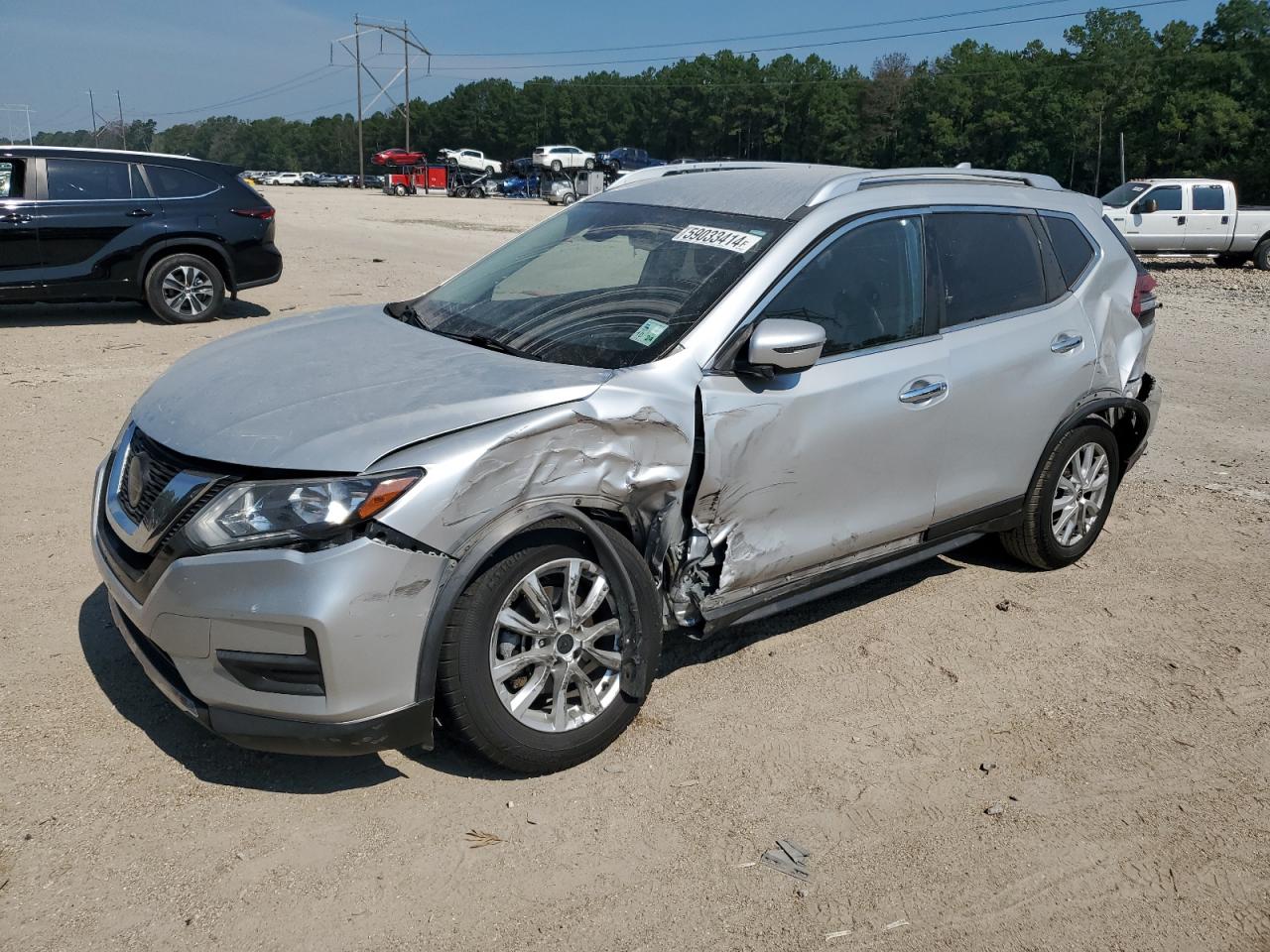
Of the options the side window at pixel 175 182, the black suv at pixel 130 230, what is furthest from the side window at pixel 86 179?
the side window at pixel 175 182

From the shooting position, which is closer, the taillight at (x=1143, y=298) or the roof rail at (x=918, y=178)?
the roof rail at (x=918, y=178)

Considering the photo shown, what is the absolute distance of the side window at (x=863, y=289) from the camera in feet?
13.2

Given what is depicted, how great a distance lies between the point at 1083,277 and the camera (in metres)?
5.16

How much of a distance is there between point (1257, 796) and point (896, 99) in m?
91.7

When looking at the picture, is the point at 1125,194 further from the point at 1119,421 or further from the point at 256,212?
the point at 1119,421

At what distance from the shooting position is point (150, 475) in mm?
3371

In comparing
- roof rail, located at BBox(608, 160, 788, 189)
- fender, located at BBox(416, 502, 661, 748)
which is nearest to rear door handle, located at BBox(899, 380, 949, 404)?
roof rail, located at BBox(608, 160, 788, 189)

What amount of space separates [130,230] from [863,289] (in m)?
9.06

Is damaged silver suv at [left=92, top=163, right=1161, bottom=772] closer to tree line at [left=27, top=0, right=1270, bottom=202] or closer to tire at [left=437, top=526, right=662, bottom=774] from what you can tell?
tire at [left=437, top=526, right=662, bottom=774]

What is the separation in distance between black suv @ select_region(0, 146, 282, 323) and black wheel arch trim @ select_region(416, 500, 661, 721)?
918cm

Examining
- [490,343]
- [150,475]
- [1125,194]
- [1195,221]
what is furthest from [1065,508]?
[1125,194]

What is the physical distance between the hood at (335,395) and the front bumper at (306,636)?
0.96 ft

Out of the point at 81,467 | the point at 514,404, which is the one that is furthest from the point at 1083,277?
the point at 81,467

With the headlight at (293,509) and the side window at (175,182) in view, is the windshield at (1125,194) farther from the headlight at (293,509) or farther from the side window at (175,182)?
the headlight at (293,509)
